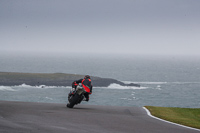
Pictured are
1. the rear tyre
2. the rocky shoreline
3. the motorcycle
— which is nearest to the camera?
the motorcycle

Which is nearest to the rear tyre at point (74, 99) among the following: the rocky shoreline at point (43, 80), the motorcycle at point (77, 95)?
the motorcycle at point (77, 95)

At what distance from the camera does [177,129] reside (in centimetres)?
1216

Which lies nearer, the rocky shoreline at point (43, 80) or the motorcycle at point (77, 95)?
the motorcycle at point (77, 95)

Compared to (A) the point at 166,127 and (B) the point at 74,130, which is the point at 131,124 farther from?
(B) the point at 74,130

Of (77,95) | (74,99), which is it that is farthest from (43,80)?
(77,95)

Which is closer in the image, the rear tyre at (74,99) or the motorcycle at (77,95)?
the motorcycle at (77,95)

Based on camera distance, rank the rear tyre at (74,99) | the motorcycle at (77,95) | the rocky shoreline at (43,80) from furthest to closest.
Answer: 1. the rocky shoreline at (43,80)
2. the rear tyre at (74,99)
3. the motorcycle at (77,95)

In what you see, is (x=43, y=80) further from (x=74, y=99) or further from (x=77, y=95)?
(x=77, y=95)

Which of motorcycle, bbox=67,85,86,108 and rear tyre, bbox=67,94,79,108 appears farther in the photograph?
rear tyre, bbox=67,94,79,108

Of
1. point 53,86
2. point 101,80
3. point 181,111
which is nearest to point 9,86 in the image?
point 53,86

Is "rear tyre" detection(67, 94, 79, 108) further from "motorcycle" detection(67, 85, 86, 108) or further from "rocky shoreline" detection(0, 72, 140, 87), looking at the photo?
"rocky shoreline" detection(0, 72, 140, 87)

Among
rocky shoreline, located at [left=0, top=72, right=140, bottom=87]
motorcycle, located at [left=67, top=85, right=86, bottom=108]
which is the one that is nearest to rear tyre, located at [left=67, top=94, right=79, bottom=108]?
motorcycle, located at [left=67, top=85, right=86, bottom=108]

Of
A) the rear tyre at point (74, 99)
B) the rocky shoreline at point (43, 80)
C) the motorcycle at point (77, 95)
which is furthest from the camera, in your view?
the rocky shoreline at point (43, 80)

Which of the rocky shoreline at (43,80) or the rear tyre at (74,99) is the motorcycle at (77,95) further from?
the rocky shoreline at (43,80)
